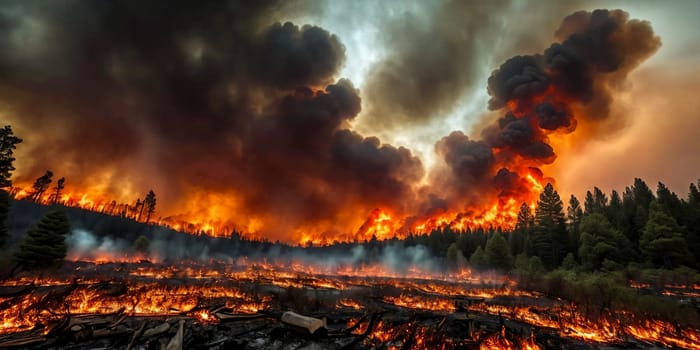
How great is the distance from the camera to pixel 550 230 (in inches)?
2840

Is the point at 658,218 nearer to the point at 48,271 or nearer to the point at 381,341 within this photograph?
the point at 381,341

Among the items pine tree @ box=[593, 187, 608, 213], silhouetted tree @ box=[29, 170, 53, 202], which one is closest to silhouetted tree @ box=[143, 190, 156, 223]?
silhouetted tree @ box=[29, 170, 53, 202]

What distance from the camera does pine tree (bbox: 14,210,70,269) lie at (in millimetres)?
33878

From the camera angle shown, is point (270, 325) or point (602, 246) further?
point (602, 246)

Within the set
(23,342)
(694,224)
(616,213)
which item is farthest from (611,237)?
(23,342)

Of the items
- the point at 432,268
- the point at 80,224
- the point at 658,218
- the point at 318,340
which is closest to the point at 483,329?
the point at 318,340

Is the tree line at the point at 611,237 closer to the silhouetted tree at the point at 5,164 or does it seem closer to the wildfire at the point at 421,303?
the wildfire at the point at 421,303

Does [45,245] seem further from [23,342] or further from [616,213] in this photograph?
[616,213]

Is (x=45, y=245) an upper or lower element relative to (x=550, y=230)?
lower

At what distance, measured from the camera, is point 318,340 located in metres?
14.7

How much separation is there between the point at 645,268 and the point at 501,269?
27607 millimetres

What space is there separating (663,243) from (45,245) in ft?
293

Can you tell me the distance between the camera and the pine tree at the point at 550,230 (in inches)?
2744

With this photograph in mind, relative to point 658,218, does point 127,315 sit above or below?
below
